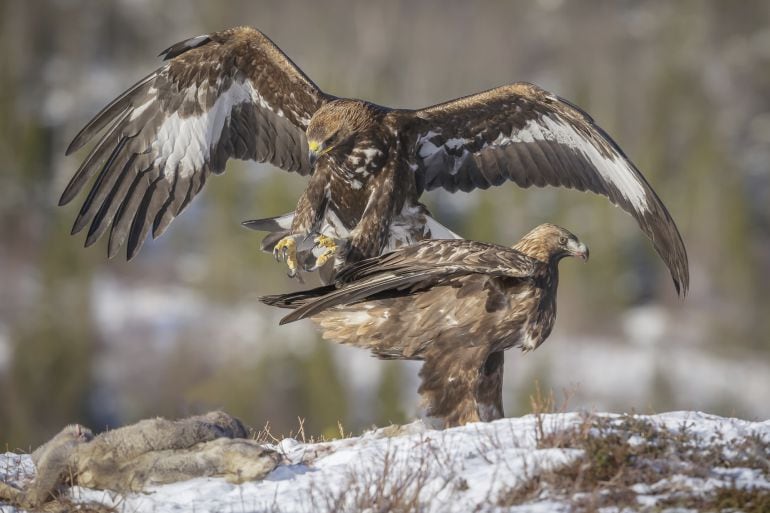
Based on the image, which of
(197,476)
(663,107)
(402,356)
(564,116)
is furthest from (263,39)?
(663,107)

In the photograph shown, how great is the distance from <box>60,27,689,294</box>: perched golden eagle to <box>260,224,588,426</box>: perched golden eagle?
3.56 ft

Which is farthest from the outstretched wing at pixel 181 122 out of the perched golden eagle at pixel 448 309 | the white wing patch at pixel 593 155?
the perched golden eagle at pixel 448 309

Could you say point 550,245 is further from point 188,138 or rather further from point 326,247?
point 188,138

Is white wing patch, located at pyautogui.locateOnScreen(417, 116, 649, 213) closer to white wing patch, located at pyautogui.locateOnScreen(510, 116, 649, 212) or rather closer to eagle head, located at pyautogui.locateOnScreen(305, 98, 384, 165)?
white wing patch, located at pyautogui.locateOnScreen(510, 116, 649, 212)

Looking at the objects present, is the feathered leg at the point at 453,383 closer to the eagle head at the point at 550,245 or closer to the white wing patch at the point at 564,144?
the eagle head at the point at 550,245

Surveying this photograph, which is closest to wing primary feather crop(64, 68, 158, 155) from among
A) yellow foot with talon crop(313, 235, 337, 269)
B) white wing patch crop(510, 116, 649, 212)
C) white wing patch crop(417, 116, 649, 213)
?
yellow foot with talon crop(313, 235, 337, 269)

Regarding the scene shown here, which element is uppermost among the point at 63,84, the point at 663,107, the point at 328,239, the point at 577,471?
the point at 63,84

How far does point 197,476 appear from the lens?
273 inches

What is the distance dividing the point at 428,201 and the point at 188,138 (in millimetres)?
46465

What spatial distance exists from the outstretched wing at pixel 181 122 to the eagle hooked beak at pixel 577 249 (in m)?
2.72

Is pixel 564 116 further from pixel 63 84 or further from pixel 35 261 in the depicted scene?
pixel 63 84

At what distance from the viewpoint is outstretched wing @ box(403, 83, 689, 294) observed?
9750 millimetres

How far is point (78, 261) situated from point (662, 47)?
56.2 m

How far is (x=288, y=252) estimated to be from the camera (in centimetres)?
934
